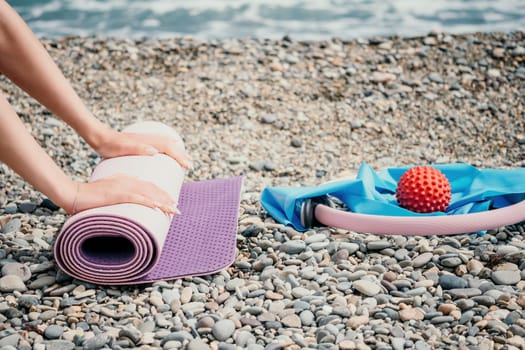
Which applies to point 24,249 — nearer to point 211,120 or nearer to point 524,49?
point 211,120

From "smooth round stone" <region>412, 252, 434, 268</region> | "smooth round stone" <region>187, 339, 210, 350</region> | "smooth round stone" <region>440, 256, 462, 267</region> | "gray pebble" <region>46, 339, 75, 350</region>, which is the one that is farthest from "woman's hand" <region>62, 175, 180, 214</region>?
"smooth round stone" <region>440, 256, 462, 267</region>

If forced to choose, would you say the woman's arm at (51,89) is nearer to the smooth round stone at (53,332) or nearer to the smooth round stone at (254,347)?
the smooth round stone at (53,332)

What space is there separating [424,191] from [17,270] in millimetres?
1634

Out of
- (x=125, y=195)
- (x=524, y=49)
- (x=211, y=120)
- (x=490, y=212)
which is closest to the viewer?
(x=125, y=195)

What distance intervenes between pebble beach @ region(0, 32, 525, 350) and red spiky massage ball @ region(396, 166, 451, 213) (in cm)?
18

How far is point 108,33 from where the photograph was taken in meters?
6.87

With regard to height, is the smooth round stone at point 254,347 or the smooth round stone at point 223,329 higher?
the smooth round stone at point 223,329

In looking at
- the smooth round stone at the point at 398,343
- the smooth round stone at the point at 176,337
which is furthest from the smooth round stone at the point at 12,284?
the smooth round stone at the point at 398,343

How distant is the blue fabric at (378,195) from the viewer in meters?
2.75

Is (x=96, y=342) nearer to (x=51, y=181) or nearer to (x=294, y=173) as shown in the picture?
(x=51, y=181)

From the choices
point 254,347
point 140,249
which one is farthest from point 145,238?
point 254,347

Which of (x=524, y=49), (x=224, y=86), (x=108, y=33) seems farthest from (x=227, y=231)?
(x=108, y=33)

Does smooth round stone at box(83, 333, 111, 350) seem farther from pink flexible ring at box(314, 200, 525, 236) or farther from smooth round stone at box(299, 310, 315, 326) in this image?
pink flexible ring at box(314, 200, 525, 236)

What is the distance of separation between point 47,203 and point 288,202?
1.31 meters
